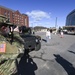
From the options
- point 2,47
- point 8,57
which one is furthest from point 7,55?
point 2,47

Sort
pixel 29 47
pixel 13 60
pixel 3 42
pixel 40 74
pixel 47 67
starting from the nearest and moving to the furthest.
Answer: pixel 3 42 → pixel 13 60 → pixel 40 74 → pixel 47 67 → pixel 29 47

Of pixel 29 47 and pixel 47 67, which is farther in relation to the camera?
pixel 29 47

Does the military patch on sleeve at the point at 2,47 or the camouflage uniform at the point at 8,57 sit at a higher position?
the military patch on sleeve at the point at 2,47

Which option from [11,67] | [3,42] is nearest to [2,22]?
[3,42]

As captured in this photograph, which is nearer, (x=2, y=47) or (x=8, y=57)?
(x=2, y=47)

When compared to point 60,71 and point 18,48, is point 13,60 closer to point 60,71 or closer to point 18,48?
point 18,48

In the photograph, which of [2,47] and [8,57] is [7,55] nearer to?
[8,57]

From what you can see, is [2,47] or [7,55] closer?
[2,47]

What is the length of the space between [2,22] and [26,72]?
126 inches

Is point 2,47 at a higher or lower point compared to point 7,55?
higher

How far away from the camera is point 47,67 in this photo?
20.3ft

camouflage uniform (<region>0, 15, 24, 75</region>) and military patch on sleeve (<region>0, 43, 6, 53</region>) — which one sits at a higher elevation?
military patch on sleeve (<region>0, 43, 6, 53</region>)

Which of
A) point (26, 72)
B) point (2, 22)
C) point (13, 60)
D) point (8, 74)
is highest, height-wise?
point (2, 22)

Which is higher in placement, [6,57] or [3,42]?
[3,42]
